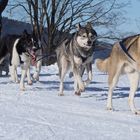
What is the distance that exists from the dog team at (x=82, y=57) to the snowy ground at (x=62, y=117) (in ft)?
1.40

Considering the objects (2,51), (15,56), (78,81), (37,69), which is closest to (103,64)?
(78,81)

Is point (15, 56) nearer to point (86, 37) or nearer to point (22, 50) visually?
point (22, 50)

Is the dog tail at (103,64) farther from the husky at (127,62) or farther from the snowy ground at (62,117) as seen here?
the snowy ground at (62,117)

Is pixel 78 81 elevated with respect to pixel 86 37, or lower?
lower

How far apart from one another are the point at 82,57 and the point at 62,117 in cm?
372

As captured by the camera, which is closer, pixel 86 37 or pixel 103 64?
pixel 103 64

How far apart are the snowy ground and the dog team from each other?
0.43 meters

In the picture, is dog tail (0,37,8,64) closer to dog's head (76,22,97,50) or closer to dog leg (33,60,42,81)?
dog leg (33,60,42,81)

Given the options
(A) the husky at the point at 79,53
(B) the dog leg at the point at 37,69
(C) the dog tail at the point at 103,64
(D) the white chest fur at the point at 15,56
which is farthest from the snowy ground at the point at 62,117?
(B) the dog leg at the point at 37,69

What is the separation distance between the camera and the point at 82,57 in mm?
10227

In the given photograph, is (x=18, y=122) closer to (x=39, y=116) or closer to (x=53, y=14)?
(x=39, y=116)

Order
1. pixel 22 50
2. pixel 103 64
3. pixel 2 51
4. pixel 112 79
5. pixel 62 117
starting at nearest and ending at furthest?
pixel 62 117 < pixel 112 79 < pixel 103 64 < pixel 22 50 < pixel 2 51

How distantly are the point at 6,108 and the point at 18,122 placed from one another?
134 cm

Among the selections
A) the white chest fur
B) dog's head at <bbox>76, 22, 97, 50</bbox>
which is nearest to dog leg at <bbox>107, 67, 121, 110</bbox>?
dog's head at <bbox>76, 22, 97, 50</bbox>
